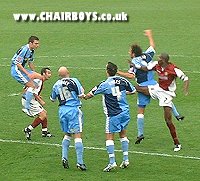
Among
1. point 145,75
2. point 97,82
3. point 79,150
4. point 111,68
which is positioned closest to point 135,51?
point 145,75

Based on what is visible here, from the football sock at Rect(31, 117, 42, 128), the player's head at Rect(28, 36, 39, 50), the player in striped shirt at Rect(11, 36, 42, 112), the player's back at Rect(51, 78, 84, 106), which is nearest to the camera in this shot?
the player's back at Rect(51, 78, 84, 106)

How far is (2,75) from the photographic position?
25.0 metres

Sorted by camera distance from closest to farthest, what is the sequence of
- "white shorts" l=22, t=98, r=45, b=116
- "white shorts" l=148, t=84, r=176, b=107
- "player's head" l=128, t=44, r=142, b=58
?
"white shorts" l=148, t=84, r=176, b=107 → "player's head" l=128, t=44, r=142, b=58 → "white shorts" l=22, t=98, r=45, b=116

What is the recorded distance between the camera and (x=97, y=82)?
2338 cm

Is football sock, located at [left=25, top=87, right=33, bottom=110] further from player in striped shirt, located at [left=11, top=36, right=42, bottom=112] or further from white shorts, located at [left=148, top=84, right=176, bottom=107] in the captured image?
white shorts, located at [left=148, top=84, right=176, bottom=107]

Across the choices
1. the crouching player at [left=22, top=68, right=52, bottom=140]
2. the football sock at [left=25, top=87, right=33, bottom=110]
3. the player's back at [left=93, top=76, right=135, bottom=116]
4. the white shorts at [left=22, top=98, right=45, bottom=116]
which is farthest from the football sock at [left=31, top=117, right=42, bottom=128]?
the player's back at [left=93, top=76, right=135, bottom=116]

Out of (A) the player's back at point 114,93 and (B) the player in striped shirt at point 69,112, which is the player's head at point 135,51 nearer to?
(A) the player's back at point 114,93

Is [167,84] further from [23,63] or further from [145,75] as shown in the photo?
[23,63]

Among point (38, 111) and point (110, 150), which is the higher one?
point (38, 111)

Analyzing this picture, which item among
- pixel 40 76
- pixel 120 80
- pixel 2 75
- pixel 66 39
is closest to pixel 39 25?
pixel 66 39

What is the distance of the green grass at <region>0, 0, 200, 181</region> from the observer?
14750 mm

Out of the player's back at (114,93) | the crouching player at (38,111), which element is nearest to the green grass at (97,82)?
the crouching player at (38,111)

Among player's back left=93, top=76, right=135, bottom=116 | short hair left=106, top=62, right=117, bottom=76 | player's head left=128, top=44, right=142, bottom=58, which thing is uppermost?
player's head left=128, top=44, right=142, bottom=58

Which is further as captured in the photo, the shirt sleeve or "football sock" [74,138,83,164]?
the shirt sleeve
